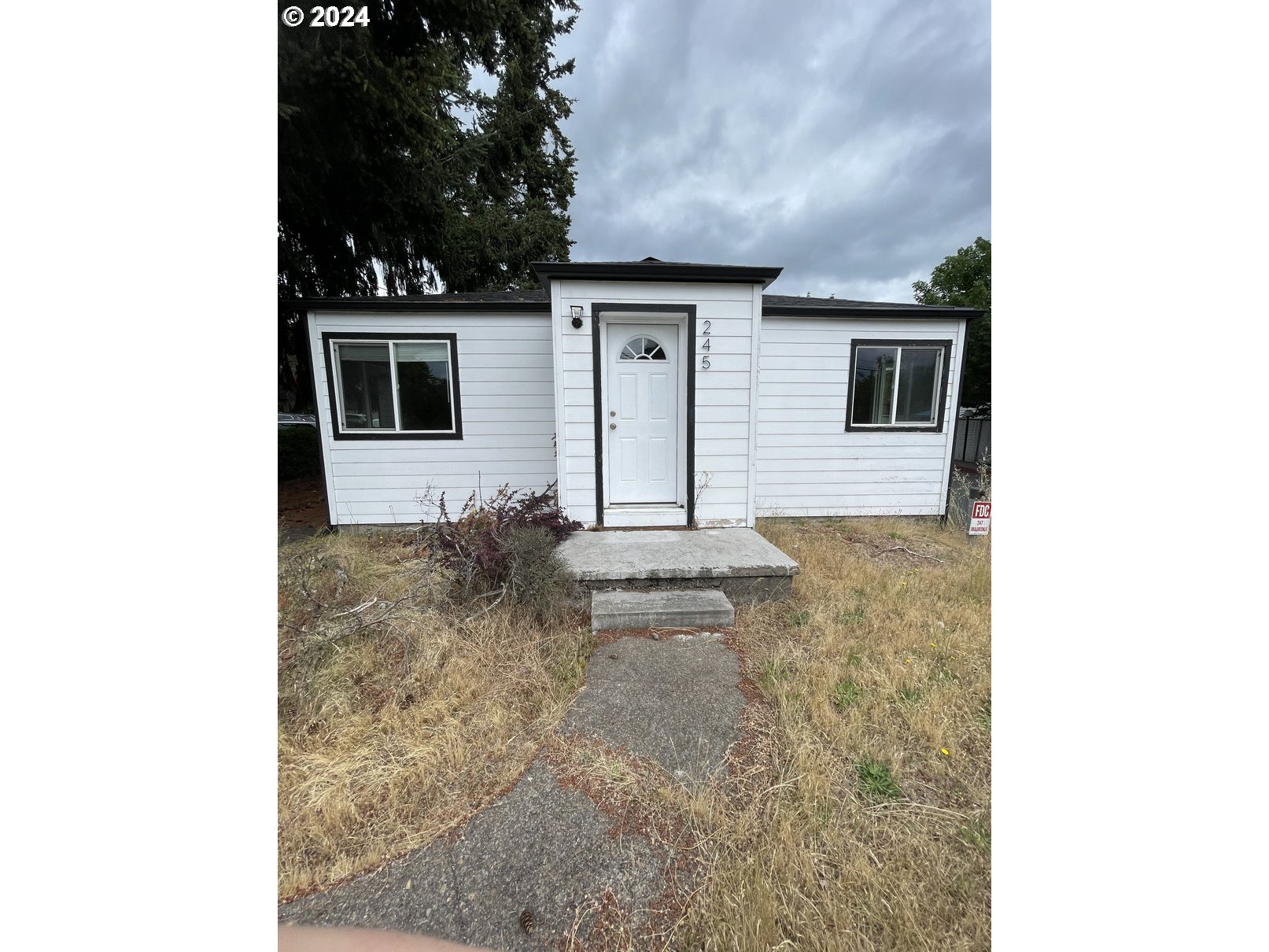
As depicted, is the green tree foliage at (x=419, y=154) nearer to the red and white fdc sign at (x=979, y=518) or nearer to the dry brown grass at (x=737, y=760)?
the dry brown grass at (x=737, y=760)

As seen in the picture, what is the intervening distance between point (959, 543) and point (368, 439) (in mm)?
6440

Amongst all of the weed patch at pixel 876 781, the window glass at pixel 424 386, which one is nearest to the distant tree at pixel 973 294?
the window glass at pixel 424 386

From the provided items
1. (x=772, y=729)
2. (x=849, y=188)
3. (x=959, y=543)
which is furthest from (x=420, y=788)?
(x=849, y=188)

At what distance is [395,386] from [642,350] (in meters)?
2.83

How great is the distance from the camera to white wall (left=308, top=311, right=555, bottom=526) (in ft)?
15.5


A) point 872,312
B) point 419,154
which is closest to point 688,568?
point 872,312

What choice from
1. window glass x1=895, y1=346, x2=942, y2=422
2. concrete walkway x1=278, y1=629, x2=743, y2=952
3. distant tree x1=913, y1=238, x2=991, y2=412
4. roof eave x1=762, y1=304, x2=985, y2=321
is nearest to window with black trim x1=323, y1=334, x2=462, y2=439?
roof eave x1=762, y1=304, x2=985, y2=321

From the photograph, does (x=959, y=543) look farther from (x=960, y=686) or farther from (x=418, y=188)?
(x=418, y=188)

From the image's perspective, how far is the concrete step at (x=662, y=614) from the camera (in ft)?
8.51

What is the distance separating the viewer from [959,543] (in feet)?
15.0

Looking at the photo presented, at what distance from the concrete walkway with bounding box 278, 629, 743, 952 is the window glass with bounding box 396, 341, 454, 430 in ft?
13.2

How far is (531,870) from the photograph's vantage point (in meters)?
1.24

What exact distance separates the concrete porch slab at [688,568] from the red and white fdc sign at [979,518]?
2434mm

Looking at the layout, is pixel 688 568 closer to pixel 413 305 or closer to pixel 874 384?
pixel 874 384
